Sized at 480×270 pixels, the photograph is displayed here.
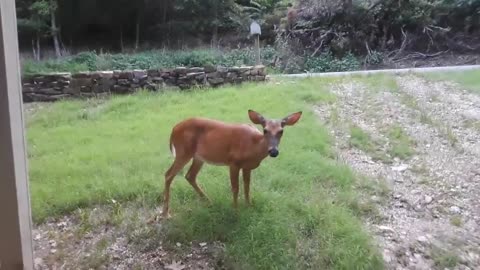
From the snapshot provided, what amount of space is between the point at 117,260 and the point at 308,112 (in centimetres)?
58

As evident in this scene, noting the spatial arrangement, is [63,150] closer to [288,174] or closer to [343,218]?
[288,174]

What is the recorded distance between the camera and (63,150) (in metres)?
1.27

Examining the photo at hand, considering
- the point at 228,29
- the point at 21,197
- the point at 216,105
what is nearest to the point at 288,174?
the point at 216,105

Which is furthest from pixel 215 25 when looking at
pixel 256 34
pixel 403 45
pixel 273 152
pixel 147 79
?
pixel 403 45

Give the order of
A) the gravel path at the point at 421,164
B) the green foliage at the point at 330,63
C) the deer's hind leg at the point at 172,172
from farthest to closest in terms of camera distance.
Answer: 1. the green foliage at the point at 330,63
2. the deer's hind leg at the point at 172,172
3. the gravel path at the point at 421,164

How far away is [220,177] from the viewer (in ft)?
4.03

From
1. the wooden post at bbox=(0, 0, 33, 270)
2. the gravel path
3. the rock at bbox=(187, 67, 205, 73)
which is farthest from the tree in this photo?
the gravel path

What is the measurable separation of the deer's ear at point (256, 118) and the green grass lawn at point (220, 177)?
0.18 feet

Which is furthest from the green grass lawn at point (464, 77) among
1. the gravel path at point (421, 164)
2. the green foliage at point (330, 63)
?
the green foliage at point (330, 63)

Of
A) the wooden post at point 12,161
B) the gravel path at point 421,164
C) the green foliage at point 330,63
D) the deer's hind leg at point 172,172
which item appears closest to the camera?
the wooden post at point 12,161

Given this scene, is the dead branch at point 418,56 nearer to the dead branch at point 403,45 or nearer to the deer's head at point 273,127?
the dead branch at point 403,45

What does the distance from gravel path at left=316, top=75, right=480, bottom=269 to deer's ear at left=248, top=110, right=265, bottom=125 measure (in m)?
0.24

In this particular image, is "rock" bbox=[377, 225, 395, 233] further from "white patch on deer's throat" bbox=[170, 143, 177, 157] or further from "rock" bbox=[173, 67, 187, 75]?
"rock" bbox=[173, 67, 187, 75]

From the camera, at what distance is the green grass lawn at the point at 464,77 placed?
50.8 inches
